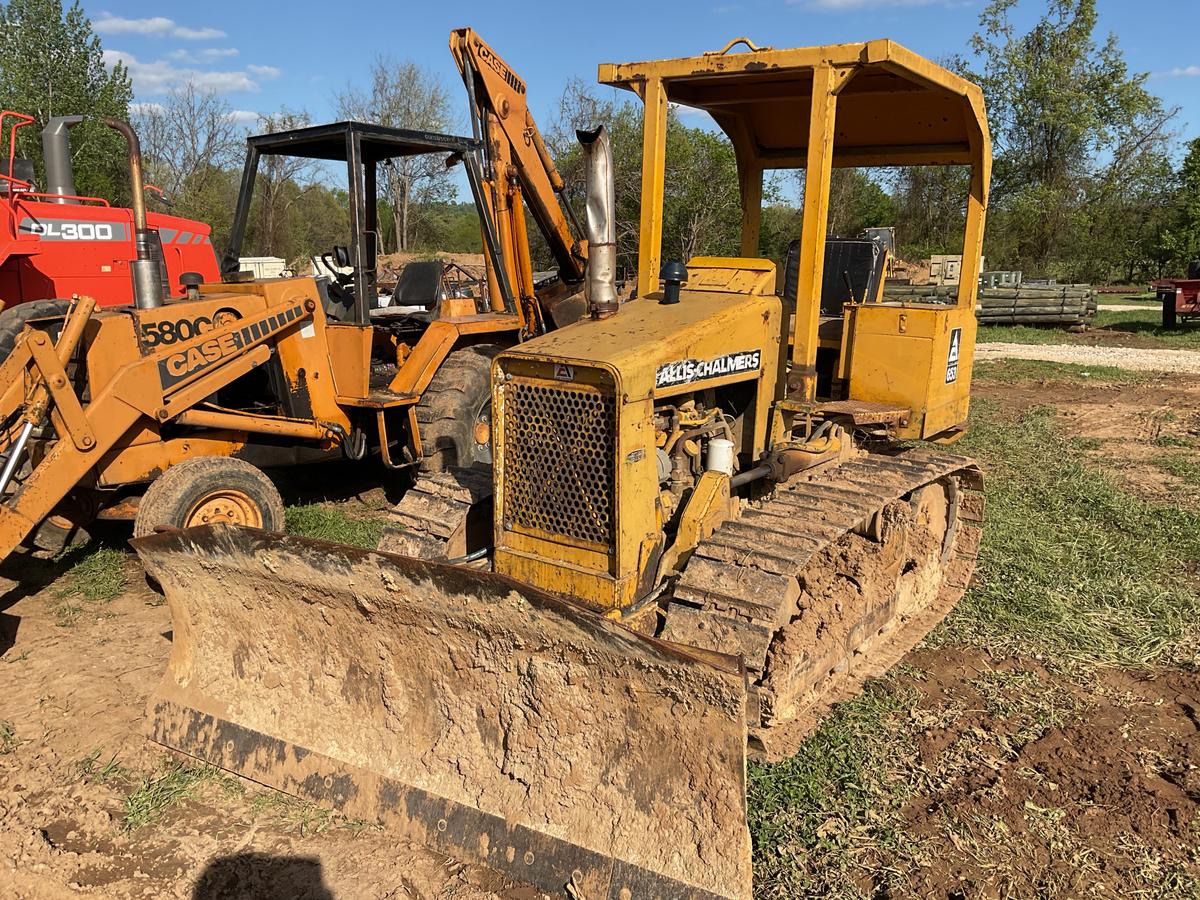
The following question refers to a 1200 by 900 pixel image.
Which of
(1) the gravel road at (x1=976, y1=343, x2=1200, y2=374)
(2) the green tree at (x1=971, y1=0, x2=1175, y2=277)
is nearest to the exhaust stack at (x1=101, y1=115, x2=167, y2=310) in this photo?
(1) the gravel road at (x1=976, y1=343, x2=1200, y2=374)

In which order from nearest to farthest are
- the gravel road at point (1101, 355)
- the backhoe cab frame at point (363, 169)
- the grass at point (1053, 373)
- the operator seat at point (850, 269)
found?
the operator seat at point (850, 269) < the backhoe cab frame at point (363, 169) < the grass at point (1053, 373) < the gravel road at point (1101, 355)

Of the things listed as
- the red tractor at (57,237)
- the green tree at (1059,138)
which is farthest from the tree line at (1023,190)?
the red tractor at (57,237)

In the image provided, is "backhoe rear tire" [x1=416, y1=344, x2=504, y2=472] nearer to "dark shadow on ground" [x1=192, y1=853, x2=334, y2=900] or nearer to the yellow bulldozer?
the yellow bulldozer

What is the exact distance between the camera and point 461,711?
341 cm

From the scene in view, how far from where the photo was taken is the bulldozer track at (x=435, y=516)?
4.33m

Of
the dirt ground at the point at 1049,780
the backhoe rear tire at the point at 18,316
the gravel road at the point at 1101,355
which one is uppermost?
the backhoe rear tire at the point at 18,316

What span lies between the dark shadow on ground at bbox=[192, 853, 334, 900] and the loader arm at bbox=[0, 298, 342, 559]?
2.34 meters

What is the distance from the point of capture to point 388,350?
7453 millimetres

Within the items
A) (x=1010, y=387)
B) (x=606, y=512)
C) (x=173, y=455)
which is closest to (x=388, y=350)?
(x=173, y=455)

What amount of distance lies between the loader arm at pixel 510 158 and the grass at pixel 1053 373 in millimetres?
9095

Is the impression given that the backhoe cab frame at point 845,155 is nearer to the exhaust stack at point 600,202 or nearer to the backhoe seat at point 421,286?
the exhaust stack at point 600,202

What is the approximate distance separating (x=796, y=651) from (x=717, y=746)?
40.4 inches

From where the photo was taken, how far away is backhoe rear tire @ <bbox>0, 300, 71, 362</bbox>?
6.05 meters

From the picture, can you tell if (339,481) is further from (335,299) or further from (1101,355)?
(1101,355)
